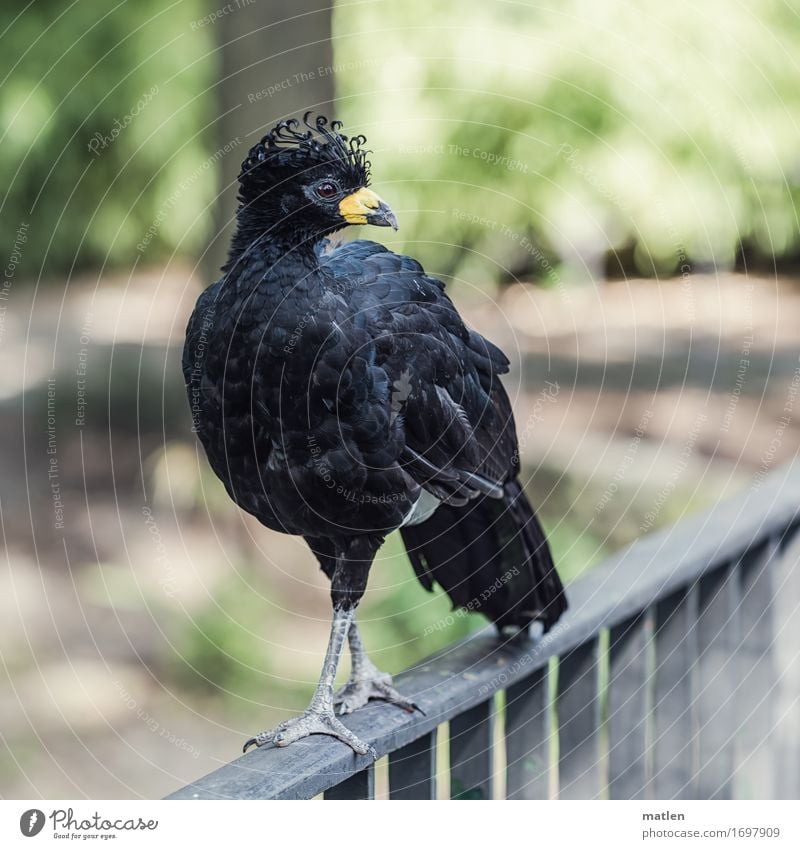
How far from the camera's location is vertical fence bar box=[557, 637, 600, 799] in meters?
1.69

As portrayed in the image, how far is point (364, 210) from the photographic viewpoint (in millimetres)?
1196

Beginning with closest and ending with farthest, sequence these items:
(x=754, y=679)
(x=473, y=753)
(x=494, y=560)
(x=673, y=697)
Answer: (x=473, y=753)
(x=494, y=560)
(x=673, y=697)
(x=754, y=679)

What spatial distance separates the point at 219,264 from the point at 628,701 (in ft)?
4.29

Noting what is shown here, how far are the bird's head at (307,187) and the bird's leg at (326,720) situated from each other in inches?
21.3

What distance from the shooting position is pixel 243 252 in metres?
1.23

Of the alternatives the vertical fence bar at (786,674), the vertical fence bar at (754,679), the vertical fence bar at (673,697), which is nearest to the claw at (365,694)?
the vertical fence bar at (673,697)

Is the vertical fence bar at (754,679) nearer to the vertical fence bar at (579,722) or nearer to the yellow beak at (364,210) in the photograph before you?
the vertical fence bar at (579,722)

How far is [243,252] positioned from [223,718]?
1.87 m

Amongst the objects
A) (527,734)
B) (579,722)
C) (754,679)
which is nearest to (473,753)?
(527,734)

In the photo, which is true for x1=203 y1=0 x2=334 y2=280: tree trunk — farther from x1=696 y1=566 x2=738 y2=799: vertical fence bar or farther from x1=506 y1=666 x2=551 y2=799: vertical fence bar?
x1=696 y1=566 x2=738 y2=799: vertical fence bar

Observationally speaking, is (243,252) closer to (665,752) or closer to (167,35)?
(665,752)

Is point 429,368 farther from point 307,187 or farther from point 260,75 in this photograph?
point 260,75

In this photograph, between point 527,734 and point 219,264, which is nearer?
point 527,734

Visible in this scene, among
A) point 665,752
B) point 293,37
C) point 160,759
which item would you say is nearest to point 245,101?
point 293,37
